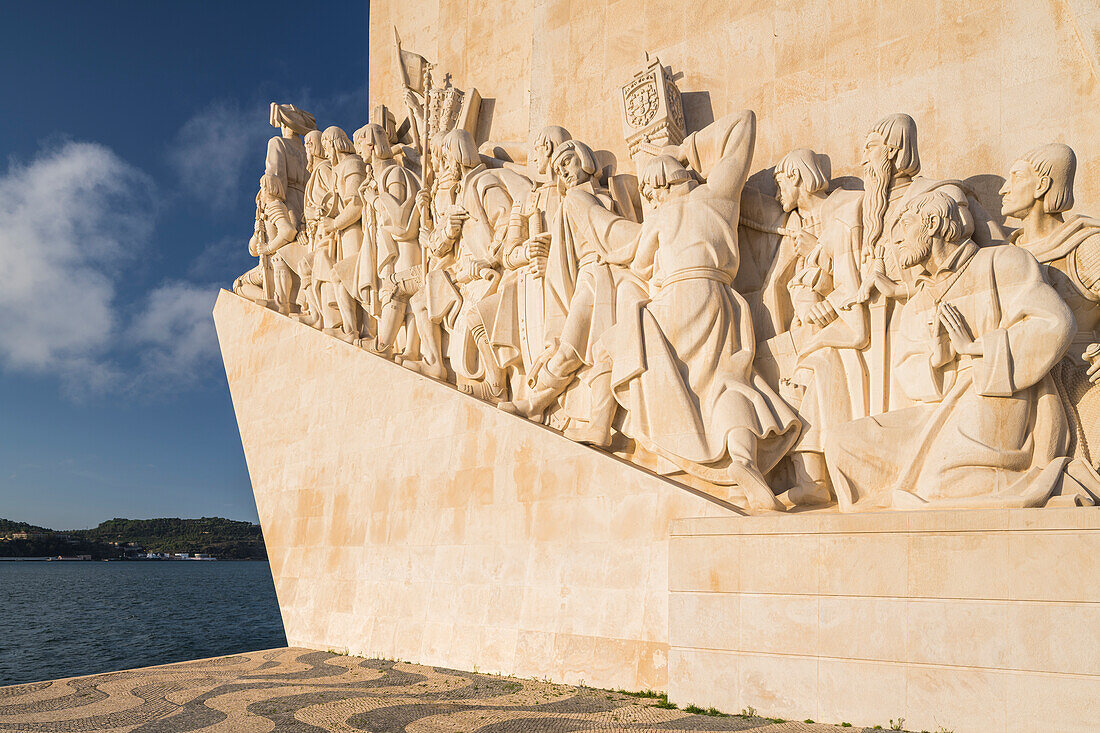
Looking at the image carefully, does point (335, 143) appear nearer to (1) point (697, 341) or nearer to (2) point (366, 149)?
(2) point (366, 149)

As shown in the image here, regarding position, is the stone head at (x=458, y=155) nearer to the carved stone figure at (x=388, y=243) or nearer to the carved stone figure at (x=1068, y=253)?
the carved stone figure at (x=388, y=243)

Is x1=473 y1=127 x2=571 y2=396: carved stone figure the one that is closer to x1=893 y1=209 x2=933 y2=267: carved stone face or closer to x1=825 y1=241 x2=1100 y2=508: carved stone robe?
x1=893 y1=209 x2=933 y2=267: carved stone face

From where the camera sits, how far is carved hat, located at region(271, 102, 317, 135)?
38.4ft

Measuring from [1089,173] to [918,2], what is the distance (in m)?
1.84

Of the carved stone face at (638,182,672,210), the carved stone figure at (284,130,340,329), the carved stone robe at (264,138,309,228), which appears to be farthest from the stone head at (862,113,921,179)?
the carved stone robe at (264,138,309,228)

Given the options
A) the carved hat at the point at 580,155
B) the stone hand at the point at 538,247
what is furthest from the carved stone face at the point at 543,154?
the stone hand at the point at 538,247

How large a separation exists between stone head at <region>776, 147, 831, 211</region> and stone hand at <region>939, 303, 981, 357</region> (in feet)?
5.03

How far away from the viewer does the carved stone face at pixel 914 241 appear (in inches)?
199

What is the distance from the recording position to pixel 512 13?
9953mm

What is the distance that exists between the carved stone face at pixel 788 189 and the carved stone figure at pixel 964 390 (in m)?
0.97

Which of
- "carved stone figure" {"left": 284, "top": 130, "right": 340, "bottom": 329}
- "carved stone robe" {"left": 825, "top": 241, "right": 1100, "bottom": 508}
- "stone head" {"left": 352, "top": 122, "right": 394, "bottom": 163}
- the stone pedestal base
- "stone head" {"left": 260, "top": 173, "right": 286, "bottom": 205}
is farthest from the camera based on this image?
"stone head" {"left": 260, "top": 173, "right": 286, "bottom": 205}

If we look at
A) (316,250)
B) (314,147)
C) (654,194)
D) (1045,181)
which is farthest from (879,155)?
(314,147)

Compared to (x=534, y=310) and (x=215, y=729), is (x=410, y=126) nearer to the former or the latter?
(x=534, y=310)

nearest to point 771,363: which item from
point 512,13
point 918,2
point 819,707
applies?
point 819,707
